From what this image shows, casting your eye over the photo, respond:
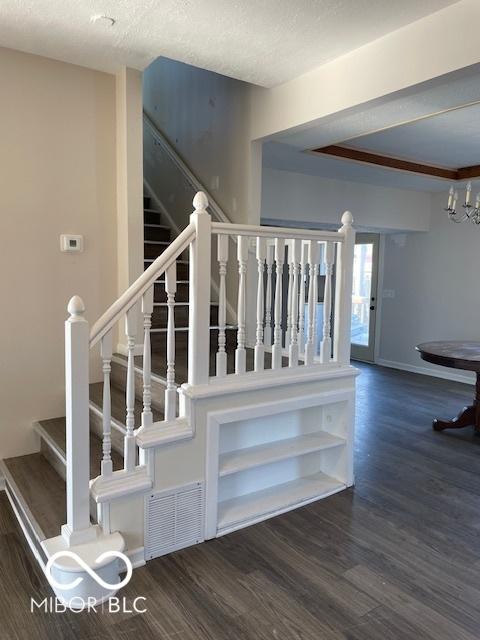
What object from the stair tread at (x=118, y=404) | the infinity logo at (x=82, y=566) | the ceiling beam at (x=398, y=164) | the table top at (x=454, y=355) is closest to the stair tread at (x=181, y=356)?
the stair tread at (x=118, y=404)

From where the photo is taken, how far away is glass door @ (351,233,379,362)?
291 inches

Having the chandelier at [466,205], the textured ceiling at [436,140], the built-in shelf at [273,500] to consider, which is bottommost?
the built-in shelf at [273,500]

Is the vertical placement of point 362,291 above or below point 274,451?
above

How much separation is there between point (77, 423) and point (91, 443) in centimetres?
95

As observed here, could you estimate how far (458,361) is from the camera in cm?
388

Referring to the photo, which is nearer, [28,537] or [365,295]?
[28,537]

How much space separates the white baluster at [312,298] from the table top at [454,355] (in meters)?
1.66

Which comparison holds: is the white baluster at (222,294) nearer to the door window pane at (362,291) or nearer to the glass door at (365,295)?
the glass door at (365,295)

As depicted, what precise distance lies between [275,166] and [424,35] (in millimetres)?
2672

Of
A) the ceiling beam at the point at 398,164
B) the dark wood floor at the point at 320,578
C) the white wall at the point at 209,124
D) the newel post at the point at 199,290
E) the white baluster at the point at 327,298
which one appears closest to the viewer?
the dark wood floor at the point at 320,578

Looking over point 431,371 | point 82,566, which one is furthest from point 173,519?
point 431,371

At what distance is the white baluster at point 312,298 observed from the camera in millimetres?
2840

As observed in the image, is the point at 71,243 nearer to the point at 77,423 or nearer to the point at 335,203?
the point at 77,423

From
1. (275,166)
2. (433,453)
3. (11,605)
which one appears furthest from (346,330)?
(275,166)
